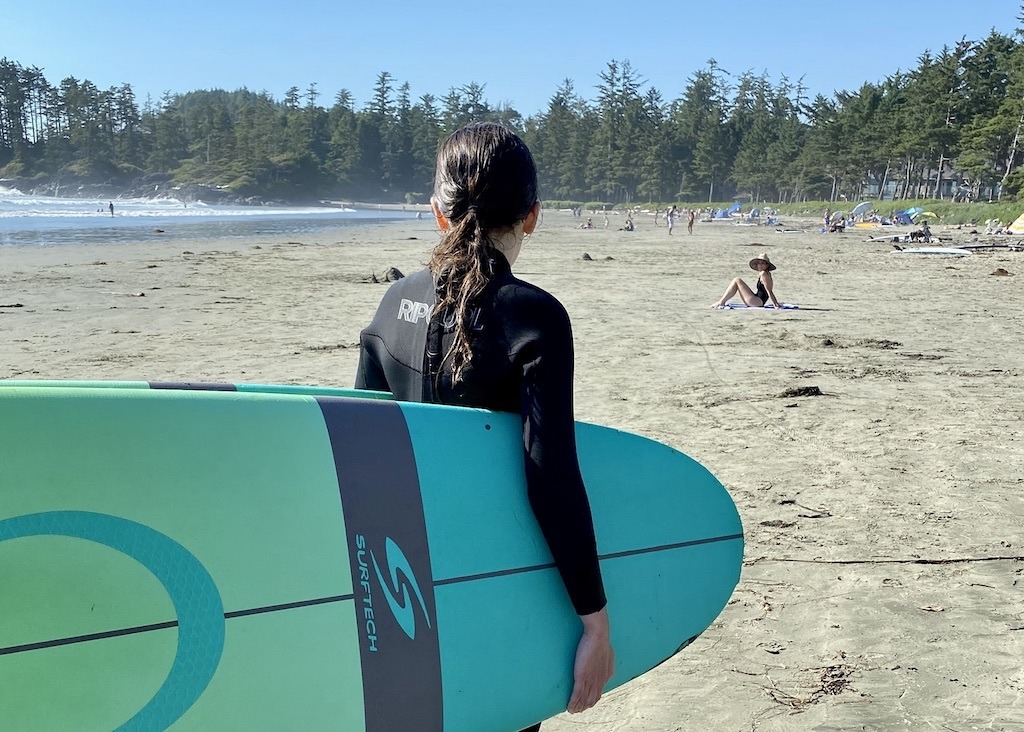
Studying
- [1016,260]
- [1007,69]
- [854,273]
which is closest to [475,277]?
[854,273]

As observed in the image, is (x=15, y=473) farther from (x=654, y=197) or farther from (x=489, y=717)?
(x=654, y=197)

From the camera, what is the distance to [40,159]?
114m

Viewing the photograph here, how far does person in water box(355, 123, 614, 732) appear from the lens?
60.1 inches

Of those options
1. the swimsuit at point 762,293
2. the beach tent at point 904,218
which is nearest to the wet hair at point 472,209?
the swimsuit at point 762,293

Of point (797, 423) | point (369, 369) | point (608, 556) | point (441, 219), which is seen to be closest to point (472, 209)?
point (441, 219)

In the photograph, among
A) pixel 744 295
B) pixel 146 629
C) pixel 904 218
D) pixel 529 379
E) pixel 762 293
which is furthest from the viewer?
pixel 904 218

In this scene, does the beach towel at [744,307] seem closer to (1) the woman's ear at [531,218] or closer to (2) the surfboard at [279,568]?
(2) the surfboard at [279,568]

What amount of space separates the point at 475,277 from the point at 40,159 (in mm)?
131847

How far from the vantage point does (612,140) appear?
111500mm

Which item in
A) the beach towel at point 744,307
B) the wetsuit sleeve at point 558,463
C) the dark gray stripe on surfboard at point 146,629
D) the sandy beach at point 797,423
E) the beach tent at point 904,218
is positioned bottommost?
the sandy beach at point 797,423

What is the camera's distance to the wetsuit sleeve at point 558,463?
1510mm

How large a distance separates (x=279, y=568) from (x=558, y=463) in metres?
0.54

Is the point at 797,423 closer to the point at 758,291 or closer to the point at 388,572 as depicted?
the point at 388,572

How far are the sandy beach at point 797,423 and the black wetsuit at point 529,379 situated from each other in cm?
105
